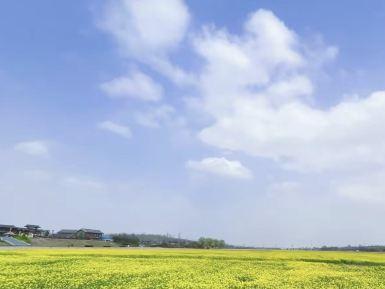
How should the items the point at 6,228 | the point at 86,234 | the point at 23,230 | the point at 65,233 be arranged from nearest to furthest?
the point at 6,228 < the point at 23,230 < the point at 86,234 < the point at 65,233

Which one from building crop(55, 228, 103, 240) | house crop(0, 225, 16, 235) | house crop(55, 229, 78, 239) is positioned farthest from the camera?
house crop(55, 229, 78, 239)

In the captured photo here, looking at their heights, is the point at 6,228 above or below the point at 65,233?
below

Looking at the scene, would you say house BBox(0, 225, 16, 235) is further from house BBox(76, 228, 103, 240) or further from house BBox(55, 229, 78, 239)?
house BBox(55, 229, 78, 239)

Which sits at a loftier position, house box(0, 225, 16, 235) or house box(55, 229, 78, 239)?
house box(55, 229, 78, 239)

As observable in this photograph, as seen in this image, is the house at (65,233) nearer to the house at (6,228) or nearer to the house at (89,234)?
the house at (89,234)

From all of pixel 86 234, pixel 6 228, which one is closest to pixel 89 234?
pixel 86 234

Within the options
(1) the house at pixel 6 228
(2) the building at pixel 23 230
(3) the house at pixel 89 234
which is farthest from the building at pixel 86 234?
(1) the house at pixel 6 228

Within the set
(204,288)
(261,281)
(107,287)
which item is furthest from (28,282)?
(261,281)

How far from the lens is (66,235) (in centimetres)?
18825

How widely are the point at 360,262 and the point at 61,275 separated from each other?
146 ft

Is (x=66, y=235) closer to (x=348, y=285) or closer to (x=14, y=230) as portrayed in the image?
(x=14, y=230)

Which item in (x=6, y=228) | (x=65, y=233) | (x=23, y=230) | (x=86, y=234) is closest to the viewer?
(x=6, y=228)

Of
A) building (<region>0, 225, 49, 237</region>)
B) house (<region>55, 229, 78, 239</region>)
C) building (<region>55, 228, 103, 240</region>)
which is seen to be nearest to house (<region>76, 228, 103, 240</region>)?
building (<region>55, 228, 103, 240</region>)

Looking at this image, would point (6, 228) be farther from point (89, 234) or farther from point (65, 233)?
point (65, 233)
